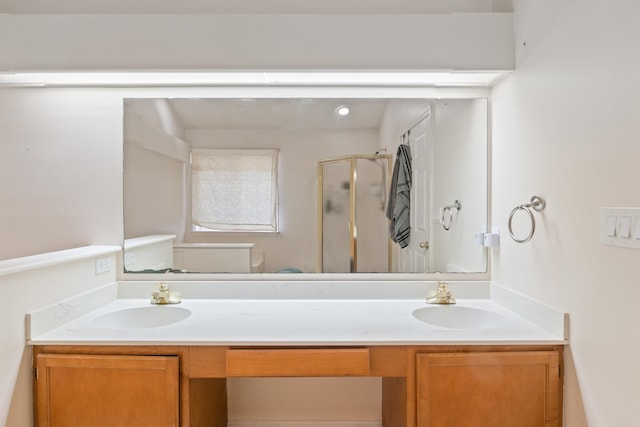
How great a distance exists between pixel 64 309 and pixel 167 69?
105cm

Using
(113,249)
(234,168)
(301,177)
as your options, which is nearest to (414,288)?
(301,177)

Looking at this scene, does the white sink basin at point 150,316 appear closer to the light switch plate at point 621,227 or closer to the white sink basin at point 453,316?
the white sink basin at point 453,316

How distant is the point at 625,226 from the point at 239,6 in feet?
5.82

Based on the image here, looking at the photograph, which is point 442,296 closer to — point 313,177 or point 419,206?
point 419,206

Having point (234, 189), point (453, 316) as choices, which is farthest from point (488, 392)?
point (234, 189)

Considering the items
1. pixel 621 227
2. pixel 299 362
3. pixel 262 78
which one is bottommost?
pixel 299 362

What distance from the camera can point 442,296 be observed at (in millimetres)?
1775

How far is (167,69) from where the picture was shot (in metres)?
1.58

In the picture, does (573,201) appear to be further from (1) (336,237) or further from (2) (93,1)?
(2) (93,1)

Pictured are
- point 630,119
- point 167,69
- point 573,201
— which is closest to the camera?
point 630,119

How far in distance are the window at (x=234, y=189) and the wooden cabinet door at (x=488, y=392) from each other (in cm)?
102

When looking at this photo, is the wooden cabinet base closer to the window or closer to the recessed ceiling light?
the window

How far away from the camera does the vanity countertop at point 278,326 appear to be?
1.31 metres

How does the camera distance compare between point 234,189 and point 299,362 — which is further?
point 234,189
